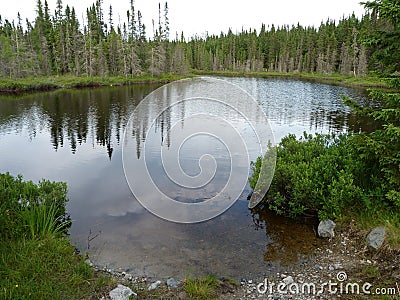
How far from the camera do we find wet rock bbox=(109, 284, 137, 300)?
5.49 meters

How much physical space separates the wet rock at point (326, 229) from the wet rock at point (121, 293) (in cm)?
513

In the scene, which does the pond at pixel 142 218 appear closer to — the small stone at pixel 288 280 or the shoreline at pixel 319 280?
the shoreline at pixel 319 280

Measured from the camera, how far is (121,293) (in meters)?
5.60

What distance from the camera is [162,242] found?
839cm

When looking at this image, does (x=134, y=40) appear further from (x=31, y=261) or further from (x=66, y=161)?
(x=31, y=261)

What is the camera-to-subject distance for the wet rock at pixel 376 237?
6812 millimetres

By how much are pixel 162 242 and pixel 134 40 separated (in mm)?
78403

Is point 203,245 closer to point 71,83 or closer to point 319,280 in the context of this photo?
point 319,280

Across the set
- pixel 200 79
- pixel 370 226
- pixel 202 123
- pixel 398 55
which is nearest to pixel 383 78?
pixel 398 55

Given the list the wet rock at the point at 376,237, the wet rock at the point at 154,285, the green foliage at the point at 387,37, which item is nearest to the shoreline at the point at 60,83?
the wet rock at the point at 154,285

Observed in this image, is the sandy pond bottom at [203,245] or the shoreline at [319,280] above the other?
the shoreline at [319,280]

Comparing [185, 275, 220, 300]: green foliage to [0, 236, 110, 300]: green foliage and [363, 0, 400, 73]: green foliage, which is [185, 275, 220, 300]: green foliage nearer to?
[0, 236, 110, 300]: green foliage

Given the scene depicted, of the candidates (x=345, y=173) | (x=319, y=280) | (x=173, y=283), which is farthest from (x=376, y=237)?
(x=173, y=283)

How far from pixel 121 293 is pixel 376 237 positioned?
5.65 m
